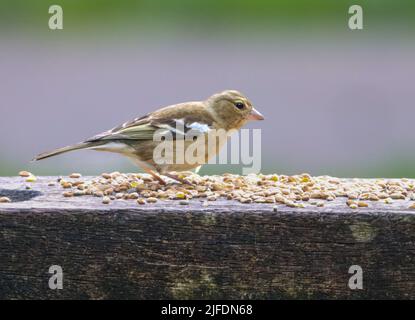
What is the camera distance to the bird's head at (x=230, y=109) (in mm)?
5531

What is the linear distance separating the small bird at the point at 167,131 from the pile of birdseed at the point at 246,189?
10 cm

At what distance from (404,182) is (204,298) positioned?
151 cm

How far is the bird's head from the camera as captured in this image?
553 cm

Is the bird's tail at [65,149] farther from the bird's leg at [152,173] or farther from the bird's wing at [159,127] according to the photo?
the bird's leg at [152,173]

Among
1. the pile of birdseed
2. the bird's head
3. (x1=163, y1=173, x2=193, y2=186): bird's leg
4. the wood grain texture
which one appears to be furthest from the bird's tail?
the wood grain texture

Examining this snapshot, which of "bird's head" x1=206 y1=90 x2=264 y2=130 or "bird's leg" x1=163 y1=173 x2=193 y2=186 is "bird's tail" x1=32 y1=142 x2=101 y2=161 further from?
"bird's head" x1=206 y1=90 x2=264 y2=130

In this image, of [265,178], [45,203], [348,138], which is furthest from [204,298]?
[348,138]

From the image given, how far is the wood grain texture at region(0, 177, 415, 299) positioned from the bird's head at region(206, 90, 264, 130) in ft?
6.40

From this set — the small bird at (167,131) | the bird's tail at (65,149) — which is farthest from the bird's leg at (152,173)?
the bird's tail at (65,149)

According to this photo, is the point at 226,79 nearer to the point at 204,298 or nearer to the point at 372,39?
the point at 372,39

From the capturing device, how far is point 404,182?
15.3 ft

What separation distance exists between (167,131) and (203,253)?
165 centimetres

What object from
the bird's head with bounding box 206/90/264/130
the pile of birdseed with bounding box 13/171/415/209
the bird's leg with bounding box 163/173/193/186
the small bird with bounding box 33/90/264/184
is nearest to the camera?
the pile of birdseed with bounding box 13/171/415/209

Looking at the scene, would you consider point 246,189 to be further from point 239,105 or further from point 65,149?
point 239,105
